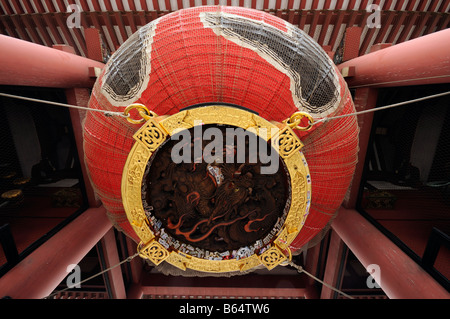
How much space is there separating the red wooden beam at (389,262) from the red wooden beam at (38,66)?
3540 millimetres

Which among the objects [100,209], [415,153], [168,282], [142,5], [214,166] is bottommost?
[168,282]

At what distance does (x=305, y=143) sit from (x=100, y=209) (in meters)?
2.88

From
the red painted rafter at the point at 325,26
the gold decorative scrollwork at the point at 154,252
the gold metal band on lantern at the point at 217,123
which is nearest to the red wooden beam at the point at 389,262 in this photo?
the gold metal band on lantern at the point at 217,123

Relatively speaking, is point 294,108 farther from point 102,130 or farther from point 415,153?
point 415,153

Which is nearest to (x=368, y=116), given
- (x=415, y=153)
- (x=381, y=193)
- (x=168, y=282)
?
(x=381, y=193)

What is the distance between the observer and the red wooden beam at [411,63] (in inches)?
58.9

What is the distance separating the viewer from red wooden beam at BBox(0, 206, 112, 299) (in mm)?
1793

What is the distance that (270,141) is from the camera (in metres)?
1.24

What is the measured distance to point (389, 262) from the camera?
2006mm

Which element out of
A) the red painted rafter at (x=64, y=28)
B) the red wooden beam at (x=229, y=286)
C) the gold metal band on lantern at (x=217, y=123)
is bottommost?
the red wooden beam at (x=229, y=286)

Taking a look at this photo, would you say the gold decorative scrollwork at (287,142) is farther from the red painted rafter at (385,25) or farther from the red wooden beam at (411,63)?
the red painted rafter at (385,25)

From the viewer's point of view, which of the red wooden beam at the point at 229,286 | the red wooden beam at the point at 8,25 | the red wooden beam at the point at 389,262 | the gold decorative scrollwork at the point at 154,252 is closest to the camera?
the gold decorative scrollwork at the point at 154,252

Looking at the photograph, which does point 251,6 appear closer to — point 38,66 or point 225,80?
point 225,80

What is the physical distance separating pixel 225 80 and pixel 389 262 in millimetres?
2240
